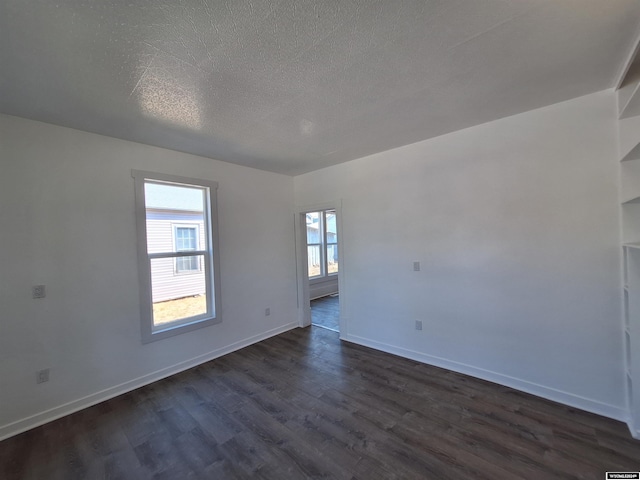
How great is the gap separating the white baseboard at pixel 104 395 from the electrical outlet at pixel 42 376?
274 millimetres

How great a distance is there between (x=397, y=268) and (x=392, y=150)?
1.51 m

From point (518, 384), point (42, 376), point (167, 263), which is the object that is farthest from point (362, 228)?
point (42, 376)

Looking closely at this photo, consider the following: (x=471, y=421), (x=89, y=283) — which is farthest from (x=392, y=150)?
(x=89, y=283)

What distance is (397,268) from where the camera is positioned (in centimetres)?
325

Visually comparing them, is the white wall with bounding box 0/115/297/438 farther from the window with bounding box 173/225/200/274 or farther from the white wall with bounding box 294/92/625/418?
the white wall with bounding box 294/92/625/418

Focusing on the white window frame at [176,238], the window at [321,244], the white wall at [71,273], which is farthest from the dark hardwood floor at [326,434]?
the window at [321,244]

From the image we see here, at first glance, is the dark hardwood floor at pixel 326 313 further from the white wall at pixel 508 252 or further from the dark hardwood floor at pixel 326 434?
the dark hardwood floor at pixel 326 434

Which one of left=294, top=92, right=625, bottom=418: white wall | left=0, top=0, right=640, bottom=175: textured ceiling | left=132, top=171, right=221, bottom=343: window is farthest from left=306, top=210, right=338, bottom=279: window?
left=0, top=0, right=640, bottom=175: textured ceiling

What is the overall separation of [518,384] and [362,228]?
Answer: 232 centimetres

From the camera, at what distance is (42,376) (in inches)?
87.1

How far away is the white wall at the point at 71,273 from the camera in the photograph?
2.11 metres

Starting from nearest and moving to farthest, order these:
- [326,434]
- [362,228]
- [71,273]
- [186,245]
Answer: [326,434]
[71,273]
[186,245]
[362,228]

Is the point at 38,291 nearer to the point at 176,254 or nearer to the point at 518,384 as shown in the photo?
the point at 176,254

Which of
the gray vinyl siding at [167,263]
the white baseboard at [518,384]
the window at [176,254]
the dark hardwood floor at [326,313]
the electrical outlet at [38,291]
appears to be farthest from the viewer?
the dark hardwood floor at [326,313]
